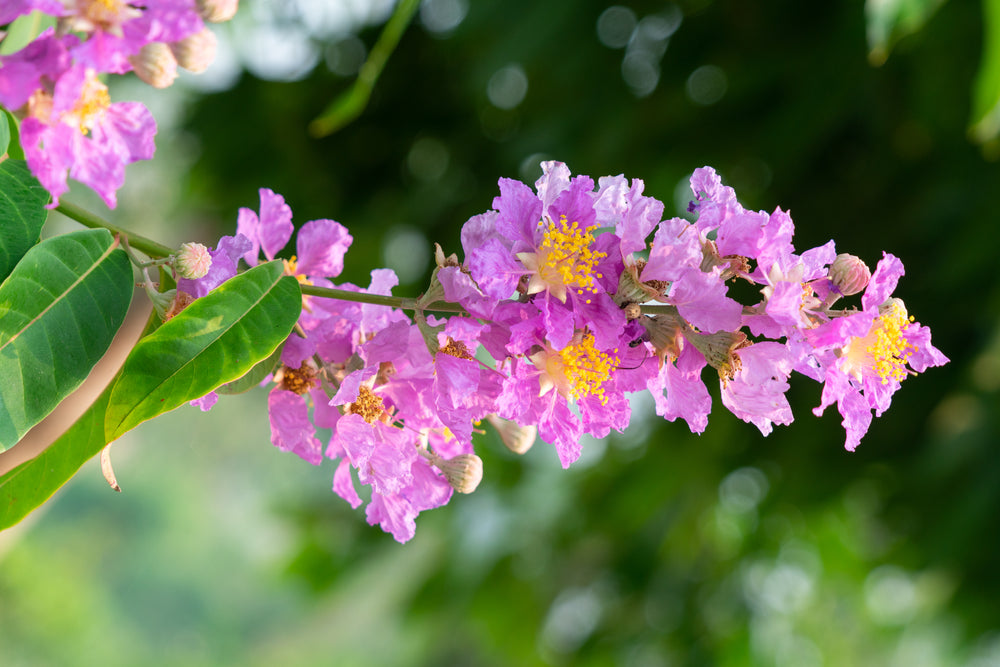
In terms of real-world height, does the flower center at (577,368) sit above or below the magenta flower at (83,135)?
above

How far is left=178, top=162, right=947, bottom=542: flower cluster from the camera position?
1.40ft

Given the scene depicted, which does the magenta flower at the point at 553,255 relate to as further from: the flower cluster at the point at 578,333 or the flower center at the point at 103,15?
the flower center at the point at 103,15

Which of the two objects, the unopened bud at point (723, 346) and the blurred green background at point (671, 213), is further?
the blurred green background at point (671, 213)

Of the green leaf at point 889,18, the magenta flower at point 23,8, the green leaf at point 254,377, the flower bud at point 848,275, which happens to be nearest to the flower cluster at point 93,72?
the magenta flower at point 23,8

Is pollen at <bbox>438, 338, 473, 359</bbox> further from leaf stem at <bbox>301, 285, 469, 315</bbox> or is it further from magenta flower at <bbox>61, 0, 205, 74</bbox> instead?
magenta flower at <bbox>61, 0, 205, 74</bbox>

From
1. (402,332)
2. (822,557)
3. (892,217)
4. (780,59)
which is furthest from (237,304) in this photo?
(822,557)

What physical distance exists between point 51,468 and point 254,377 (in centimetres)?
10

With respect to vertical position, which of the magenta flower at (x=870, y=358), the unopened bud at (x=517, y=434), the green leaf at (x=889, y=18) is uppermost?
the green leaf at (x=889, y=18)

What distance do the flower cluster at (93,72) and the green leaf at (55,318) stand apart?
0.10ft

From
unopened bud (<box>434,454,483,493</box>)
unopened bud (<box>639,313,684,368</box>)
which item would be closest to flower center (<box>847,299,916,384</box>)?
unopened bud (<box>639,313,684,368</box>)

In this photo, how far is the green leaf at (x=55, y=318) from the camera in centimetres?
37

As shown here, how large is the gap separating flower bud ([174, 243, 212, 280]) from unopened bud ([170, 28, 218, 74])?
80 millimetres

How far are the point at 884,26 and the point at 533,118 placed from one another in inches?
41.1

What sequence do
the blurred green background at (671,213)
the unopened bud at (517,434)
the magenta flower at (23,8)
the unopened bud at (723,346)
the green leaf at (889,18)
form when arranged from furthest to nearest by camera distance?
the blurred green background at (671,213), the green leaf at (889,18), the unopened bud at (517,434), the unopened bud at (723,346), the magenta flower at (23,8)
